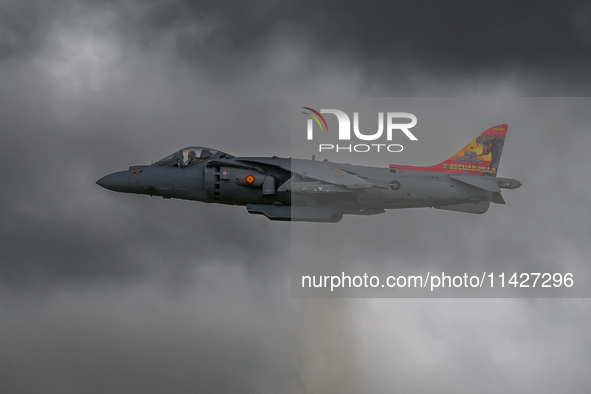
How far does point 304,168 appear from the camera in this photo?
41.8 meters

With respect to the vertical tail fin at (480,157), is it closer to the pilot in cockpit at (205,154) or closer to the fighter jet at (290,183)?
the fighter jet at (290,183)

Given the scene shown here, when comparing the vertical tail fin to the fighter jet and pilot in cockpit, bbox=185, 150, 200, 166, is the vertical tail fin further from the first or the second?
pilot in cockpit, bbox=185, 150, 200, 166

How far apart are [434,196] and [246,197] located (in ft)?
38.6

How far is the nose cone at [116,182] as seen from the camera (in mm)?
43812

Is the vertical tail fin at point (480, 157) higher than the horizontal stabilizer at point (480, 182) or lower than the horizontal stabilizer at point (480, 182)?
higher

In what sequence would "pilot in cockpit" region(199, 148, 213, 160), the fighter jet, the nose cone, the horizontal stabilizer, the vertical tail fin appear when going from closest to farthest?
the fighter jet → the horizontal stabilizer → the nose cone → "pilot in cockpit" region(199, 148, 213, 160) → the vertical tail fin

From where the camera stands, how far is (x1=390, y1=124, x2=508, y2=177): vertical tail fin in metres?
46.7

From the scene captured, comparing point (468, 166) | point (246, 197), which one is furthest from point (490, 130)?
point (246, 197)

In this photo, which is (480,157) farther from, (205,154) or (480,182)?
(205,154)

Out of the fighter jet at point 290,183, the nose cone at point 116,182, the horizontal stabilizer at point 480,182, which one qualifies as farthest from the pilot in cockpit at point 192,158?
the horizontal stabilizer at point 480,182

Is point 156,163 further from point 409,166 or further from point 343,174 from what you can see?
point 409,166

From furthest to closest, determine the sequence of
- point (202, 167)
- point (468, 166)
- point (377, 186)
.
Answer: point (468, 166), point (202, 167), point (377, 186)

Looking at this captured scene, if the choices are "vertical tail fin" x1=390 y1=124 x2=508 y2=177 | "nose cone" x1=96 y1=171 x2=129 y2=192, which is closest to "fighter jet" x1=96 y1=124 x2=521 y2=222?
"nose cone" x1=96 y1=171 x2=129 y2=192

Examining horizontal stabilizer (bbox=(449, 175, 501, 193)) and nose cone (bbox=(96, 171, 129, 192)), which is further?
nose cone (bbox=(96, 171, 129, 192))
